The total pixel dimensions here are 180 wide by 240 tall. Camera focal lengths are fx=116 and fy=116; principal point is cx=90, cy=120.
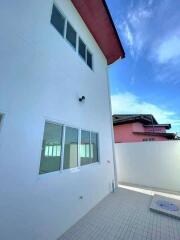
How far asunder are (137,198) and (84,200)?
95.9 inches

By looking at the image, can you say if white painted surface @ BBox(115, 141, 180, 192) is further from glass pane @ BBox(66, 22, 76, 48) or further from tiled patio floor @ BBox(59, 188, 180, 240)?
glass pane @ BBox(66, 22, 76, 48)

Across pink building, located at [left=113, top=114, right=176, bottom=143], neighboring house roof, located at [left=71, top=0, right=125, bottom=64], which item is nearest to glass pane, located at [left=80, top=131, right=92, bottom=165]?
neighboring house roof, located at [left=71, top=0, right=125, bottom=64]

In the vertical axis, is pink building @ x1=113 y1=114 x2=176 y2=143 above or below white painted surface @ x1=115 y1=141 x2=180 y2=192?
above

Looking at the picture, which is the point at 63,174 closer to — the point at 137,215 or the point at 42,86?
the point at 42,86

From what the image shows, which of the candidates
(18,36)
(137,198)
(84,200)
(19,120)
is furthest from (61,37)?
(137,198)

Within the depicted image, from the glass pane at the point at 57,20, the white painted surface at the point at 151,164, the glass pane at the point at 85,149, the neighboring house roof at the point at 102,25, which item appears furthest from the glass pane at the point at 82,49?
the white painted surface at the point at 151,164

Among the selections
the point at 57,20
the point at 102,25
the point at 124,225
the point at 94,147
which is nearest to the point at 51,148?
the point at 94,147

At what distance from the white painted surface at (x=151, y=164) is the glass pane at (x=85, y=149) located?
3.62 metres

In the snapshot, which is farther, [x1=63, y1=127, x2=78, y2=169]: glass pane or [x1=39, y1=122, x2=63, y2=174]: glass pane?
[x1=63, y1=127, x2=78, y2=169]: glass pane

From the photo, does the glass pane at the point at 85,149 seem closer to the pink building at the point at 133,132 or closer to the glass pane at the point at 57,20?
the glass pane at the point at 57,20

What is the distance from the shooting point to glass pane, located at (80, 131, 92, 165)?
4034 millimetres

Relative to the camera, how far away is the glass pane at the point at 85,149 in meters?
4.03

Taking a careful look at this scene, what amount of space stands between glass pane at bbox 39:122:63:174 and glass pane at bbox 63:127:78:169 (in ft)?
0.90

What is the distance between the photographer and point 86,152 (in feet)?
14.1
